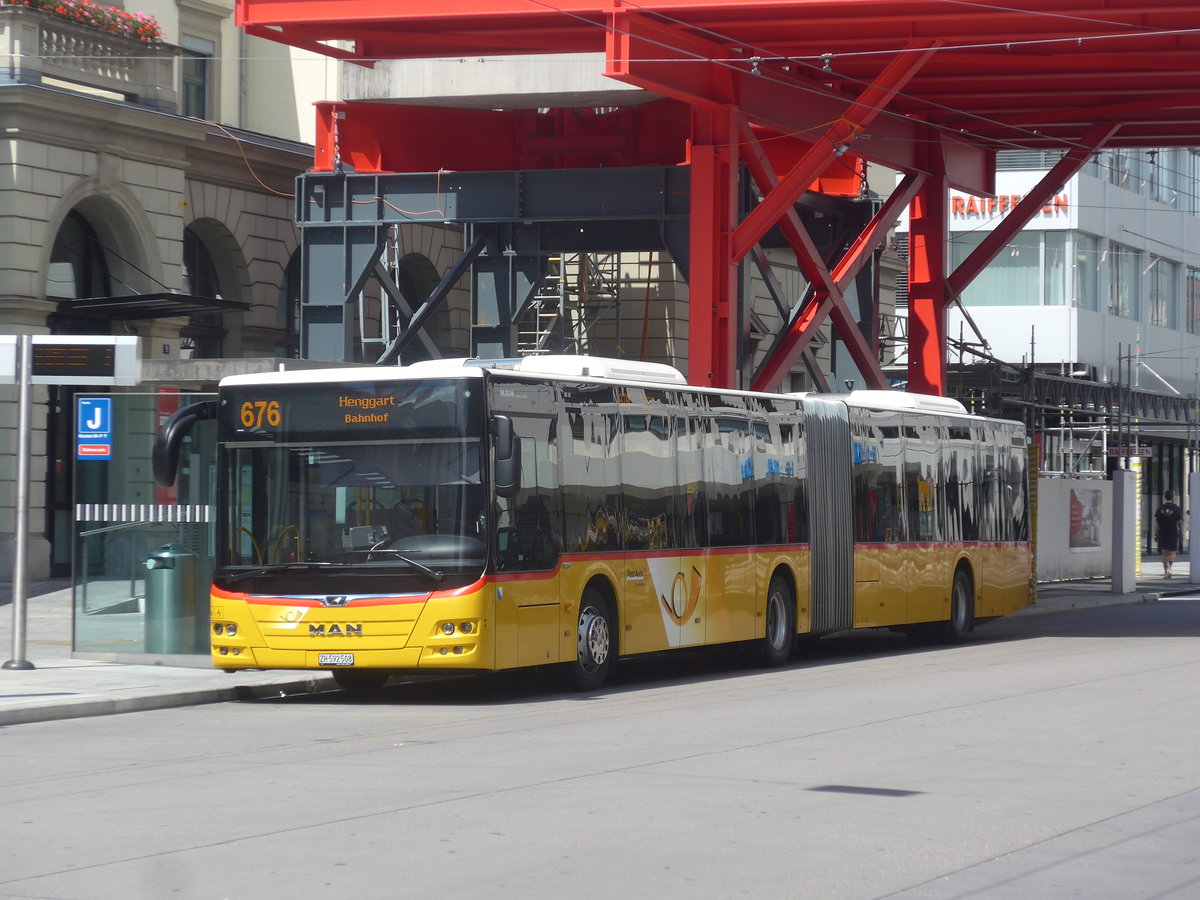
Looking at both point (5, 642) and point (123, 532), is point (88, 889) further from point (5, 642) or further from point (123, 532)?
point (5, 642)

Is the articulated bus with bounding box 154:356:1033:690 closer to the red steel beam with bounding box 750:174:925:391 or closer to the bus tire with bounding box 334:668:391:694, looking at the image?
the bus tire with bounding box 334:668:391:694

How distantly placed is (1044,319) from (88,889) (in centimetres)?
4980

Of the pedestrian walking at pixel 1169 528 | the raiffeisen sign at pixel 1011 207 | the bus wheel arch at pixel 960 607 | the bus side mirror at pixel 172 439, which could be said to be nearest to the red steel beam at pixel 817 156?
the bus wheel arch at pixel 960 607

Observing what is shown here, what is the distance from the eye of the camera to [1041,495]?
125 ft

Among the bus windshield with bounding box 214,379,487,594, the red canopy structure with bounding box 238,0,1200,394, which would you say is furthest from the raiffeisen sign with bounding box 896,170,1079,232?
the bus windshield with bounding box 214,379,487,594

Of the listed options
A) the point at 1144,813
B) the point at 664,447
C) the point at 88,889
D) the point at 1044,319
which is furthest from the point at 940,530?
the point at 1044,319

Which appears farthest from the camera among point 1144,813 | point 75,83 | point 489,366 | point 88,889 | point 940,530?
point 75,83

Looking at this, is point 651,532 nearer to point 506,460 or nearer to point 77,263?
point 506,460

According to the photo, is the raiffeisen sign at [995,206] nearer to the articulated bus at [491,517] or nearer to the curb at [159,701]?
the articulated bus at [491,517]

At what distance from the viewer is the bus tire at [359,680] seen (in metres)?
17.0

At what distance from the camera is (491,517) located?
15.0 meters

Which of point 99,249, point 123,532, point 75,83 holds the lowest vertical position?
point 123,532

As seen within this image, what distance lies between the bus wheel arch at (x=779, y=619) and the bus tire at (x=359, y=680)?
4.61 meters

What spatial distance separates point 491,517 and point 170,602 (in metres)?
4.87
